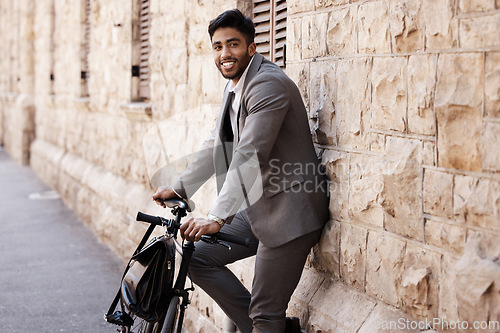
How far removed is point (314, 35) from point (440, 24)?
1021 mm

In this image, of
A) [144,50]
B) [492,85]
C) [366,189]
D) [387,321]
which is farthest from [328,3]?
[144,50]

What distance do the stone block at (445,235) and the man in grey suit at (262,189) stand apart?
686 mm

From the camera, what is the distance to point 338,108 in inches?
136

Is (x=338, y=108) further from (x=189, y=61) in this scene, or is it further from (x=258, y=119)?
(x=189, y=61)

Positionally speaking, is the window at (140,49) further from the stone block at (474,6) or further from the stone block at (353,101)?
the stone block at (474,6)

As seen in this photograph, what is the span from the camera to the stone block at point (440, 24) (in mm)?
2691

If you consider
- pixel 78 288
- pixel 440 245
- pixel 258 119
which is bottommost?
pixel 78 288

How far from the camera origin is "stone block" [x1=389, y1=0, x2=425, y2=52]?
9.41 feet

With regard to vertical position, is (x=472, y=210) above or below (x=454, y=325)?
above

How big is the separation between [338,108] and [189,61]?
104 inches

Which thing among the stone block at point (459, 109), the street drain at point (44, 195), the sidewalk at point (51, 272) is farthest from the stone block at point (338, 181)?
the street drain at point (44, 195)

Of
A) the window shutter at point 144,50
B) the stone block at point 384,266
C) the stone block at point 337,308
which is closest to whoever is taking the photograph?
the stone block at point 384,266

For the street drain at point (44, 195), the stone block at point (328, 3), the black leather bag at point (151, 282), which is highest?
the stone block at point (328, 3)

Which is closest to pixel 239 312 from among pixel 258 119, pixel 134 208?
pixel 258 119
